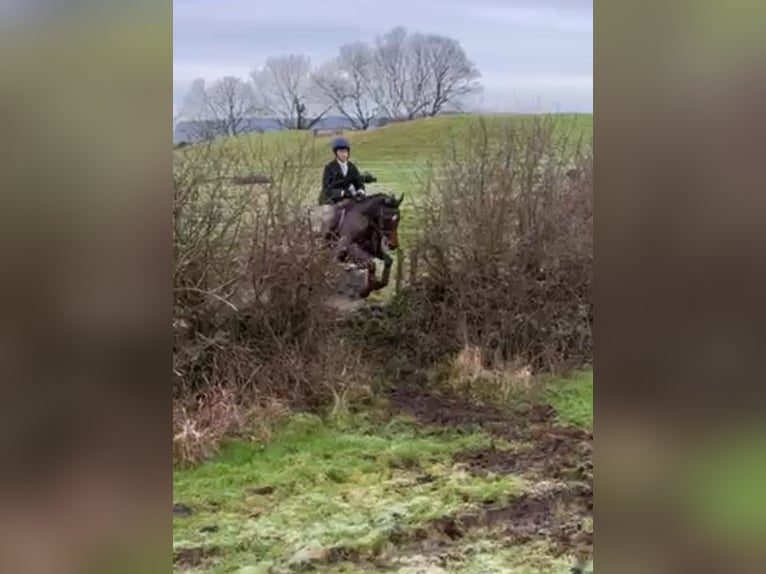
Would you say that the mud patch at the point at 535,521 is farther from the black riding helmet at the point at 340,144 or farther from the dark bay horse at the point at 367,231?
the black riding helmet at the point at 340,144

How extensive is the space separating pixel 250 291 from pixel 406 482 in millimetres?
603

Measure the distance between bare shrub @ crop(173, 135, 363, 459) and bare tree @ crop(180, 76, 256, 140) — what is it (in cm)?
4

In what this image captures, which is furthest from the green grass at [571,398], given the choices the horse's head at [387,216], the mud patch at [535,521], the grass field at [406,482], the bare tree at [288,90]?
the bare tree at [288,90]

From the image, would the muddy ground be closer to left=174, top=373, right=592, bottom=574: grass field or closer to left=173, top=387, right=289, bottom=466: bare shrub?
left=174, top=373, right=592, bottom=574: grass field

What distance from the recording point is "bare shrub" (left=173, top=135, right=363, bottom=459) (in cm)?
200

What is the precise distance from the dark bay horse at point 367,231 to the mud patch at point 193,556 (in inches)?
27.2

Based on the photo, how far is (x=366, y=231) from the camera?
2.17m
